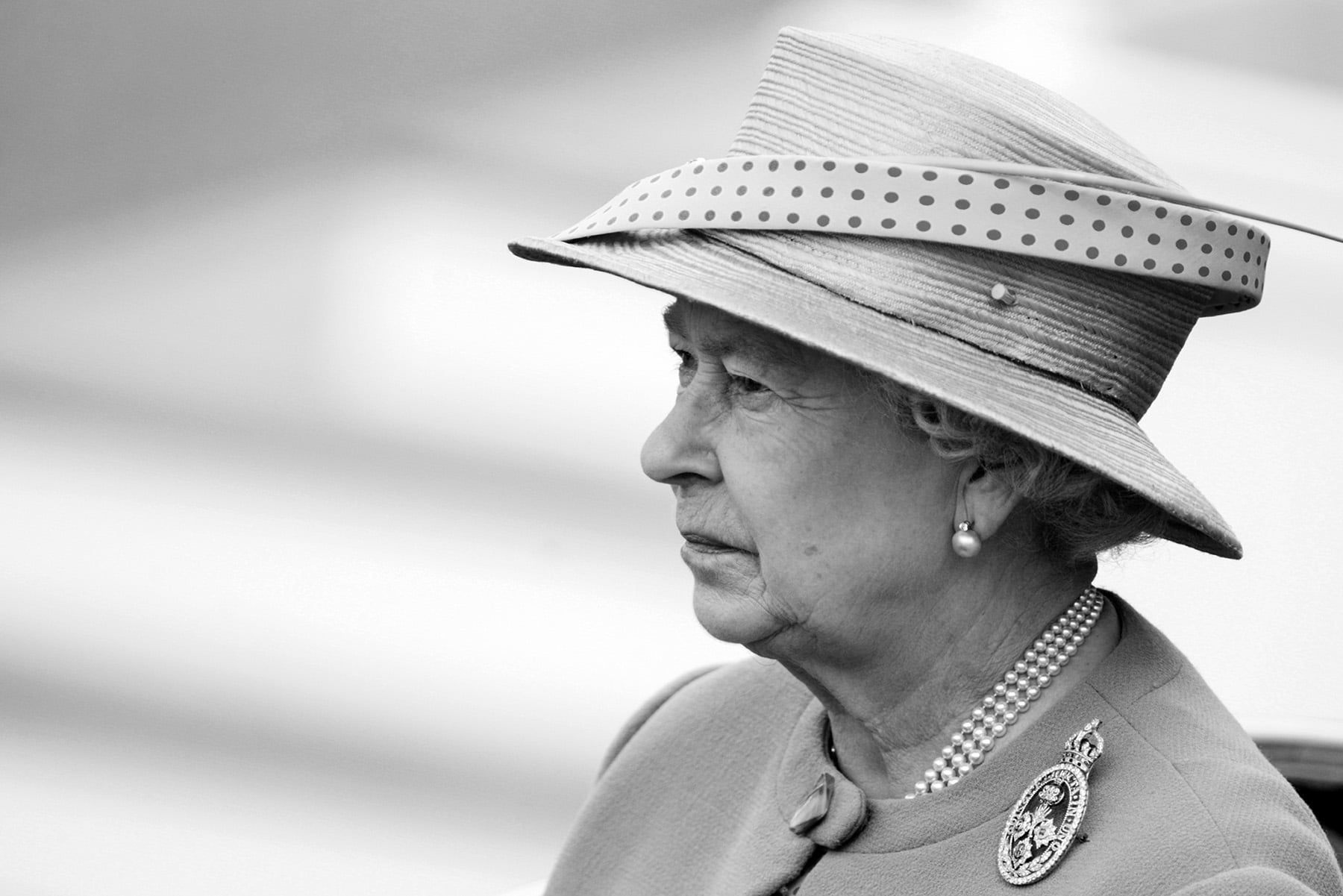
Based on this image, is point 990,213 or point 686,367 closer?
point 990,213

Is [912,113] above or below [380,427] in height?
below

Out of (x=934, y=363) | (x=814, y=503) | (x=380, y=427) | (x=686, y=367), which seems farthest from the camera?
(x=380, y=427)

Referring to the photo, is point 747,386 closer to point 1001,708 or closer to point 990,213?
point 990,213

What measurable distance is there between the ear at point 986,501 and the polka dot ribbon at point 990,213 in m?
0.24

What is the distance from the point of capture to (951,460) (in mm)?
1547

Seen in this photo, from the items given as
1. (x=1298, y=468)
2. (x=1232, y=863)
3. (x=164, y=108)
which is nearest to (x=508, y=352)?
(x=164, y=108)

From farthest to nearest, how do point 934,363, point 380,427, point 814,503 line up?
point 380,427, point 814,503, point 934,363

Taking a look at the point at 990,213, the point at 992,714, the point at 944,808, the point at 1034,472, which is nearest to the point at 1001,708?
the point at 992,714

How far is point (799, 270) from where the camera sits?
58.3 inches

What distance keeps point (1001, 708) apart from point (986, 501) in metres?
0.22

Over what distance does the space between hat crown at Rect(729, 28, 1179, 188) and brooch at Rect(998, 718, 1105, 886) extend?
21.9 inches

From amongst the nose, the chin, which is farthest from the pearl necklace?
the nose

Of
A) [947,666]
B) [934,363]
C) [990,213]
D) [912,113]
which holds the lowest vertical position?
[947,666]

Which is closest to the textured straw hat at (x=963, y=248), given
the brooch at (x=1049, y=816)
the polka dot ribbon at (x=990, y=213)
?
the polka dot ribbon at (x=990, y=213)
